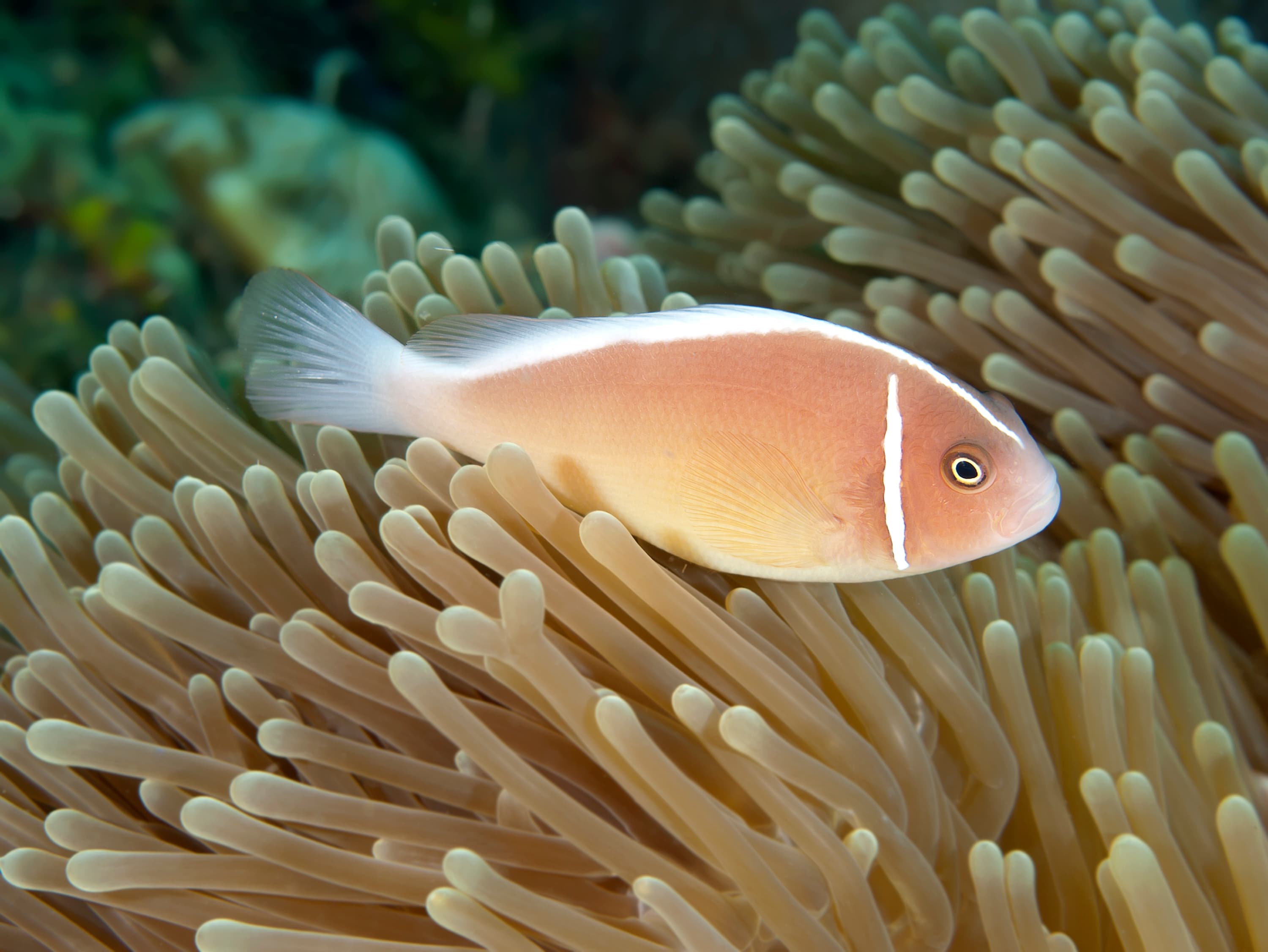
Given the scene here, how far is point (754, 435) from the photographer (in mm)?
1242

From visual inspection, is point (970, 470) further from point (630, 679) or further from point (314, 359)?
point (314, 359)

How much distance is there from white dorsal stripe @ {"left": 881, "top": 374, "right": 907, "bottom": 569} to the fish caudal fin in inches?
27.5

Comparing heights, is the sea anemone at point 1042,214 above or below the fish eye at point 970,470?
above

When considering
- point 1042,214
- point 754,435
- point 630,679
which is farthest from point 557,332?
point 1042,214

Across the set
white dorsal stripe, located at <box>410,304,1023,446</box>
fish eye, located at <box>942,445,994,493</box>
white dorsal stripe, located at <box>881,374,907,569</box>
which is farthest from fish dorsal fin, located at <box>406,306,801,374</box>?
fish eye, located at <box>942,445,994,493</box>

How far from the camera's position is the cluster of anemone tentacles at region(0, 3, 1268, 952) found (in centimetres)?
117

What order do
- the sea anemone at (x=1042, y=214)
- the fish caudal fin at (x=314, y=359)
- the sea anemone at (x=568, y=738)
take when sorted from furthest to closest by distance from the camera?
the sea anemone at (x=1042, y=214), the fish caudal fin at (x=314, y=359), the sea anemone at (x=568, y=738)

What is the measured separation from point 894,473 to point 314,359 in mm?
857

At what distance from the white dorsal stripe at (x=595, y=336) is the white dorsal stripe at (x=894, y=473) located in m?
0.06

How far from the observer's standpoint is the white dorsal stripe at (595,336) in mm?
1239

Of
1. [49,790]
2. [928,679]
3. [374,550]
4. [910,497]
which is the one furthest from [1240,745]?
[49,790]

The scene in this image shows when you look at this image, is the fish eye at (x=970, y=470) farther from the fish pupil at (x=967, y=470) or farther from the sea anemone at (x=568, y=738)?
the sea anemone at (x=568, y=738)

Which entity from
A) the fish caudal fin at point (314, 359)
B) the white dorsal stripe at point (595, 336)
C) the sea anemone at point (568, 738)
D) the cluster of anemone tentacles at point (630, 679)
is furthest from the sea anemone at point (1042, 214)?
the fish caudal fin at point (314, 359)

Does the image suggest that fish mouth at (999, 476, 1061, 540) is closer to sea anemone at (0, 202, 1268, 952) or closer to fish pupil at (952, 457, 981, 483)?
fish pupil at (952, 457, 981, 483)
